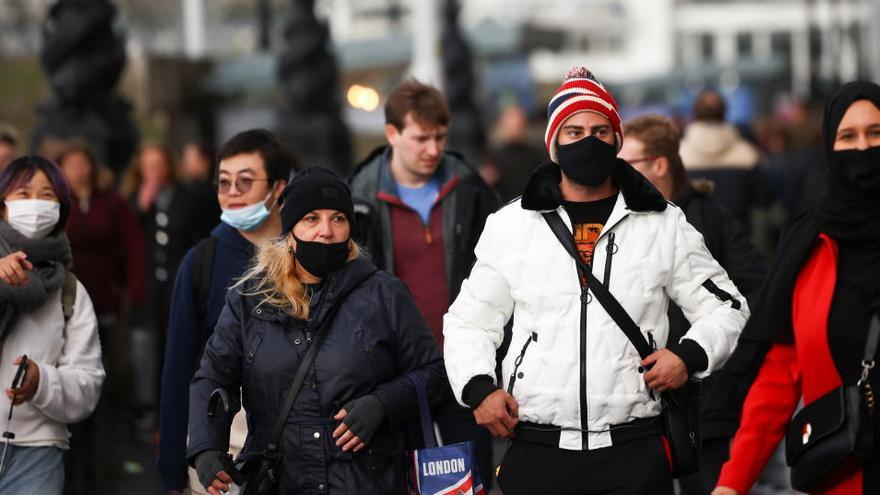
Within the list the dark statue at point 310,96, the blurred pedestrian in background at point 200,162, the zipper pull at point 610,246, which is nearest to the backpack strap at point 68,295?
the zipper pull at point 610,246

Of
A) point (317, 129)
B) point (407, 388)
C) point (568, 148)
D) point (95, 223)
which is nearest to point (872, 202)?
point (568, 148)

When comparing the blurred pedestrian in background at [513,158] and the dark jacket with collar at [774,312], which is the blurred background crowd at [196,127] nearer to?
the blurred pedestrian in background at [513,158]

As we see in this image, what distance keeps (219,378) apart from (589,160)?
136cm

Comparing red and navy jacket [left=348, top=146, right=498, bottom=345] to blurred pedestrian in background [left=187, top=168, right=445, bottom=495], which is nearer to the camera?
blurred pedestrian in background [left=187, top=168, right=445, bottom=495]

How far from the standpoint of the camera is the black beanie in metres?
5.72

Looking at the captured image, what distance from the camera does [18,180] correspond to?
6.62m

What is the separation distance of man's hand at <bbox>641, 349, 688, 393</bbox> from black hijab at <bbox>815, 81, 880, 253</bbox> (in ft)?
1.84

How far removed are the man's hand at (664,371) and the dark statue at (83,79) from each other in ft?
29.2

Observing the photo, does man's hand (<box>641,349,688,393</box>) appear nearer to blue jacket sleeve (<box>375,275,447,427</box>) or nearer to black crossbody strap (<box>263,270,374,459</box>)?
blue jacket sleeve (<box>375,275,447,427</box>)

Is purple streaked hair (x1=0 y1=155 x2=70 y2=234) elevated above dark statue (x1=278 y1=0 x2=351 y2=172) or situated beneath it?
situated beneath

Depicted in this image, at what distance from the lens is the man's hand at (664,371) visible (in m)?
5.10

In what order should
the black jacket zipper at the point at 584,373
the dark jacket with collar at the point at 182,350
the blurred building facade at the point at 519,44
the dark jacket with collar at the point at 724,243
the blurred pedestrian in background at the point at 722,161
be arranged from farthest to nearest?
the blurred building facade at the point at 519,44
the blurred pedestrian in background at the point at 722,161
the dark jacket with collar at the point at 724,243
the dark jacket with collar at the point at 182,350
the black jacket zipper at the point at 584,373

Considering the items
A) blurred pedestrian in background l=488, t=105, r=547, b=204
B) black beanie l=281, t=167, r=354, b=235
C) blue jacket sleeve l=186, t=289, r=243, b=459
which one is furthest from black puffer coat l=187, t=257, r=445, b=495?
blurred pedestrian in background l=488, t=105, r=547, b=204

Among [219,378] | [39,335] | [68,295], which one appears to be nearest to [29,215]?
[68,295]
